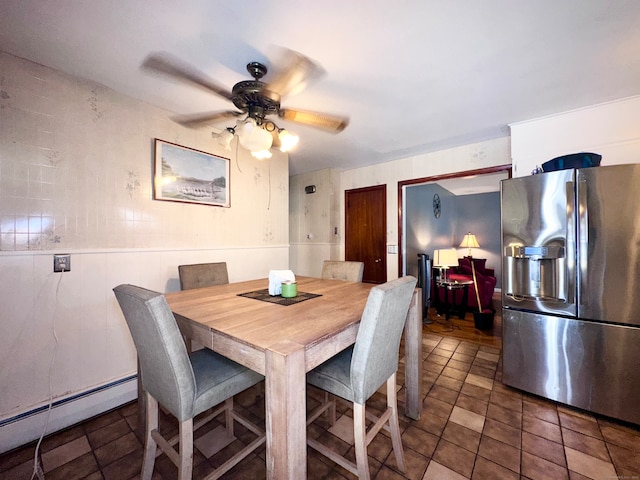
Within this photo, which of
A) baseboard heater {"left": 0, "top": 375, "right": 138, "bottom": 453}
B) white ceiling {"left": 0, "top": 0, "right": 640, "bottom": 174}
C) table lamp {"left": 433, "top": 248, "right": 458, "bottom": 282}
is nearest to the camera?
white ceiling {"left": 0, "top": 0, "right": 640, "bottom": 174}

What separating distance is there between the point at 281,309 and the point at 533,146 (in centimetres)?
276

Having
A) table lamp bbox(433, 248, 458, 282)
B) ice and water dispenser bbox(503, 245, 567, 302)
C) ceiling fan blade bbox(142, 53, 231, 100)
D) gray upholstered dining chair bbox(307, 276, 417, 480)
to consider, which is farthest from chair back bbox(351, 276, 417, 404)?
table lamp bbox(433, 248, 458, 282)

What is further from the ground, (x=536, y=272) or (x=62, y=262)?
(x=62, y=262)

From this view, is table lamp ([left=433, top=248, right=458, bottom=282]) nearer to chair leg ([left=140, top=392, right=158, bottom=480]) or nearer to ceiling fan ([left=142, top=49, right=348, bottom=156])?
ceiling fan ([left=142, top=49, right=348, bottom=156])

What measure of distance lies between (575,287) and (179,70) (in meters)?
3.04

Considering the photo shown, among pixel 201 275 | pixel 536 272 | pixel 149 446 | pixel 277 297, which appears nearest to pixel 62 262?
pixel 201 275

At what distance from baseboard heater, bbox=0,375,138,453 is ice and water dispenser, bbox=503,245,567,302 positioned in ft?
10.1

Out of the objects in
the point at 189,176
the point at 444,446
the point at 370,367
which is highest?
the point at 189,176

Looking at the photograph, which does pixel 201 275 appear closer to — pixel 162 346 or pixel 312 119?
pixel 162 346

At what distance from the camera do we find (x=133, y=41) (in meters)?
1.45

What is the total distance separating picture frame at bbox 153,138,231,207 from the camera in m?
2.22

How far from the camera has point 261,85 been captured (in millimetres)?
1527

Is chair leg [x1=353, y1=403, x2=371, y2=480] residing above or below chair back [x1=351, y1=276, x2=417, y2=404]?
below

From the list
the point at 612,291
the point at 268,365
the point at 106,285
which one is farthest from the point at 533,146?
the point at 106,285
